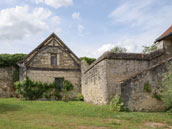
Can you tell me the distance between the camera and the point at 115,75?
1191 cm

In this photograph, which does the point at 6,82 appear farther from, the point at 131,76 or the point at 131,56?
the point at 131,76

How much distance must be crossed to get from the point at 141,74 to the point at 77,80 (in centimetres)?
1005

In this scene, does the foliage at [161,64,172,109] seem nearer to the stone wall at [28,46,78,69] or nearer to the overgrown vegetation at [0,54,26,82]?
the stone wall at [28,46,78,69]

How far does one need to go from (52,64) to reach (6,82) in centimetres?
580

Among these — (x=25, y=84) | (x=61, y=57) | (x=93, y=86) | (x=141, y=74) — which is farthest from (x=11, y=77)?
(x=141, y=74)

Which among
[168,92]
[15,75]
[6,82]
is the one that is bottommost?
[168,92]

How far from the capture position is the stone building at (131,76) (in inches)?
396

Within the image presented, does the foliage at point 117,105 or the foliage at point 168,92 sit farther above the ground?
the foliage at point 168,92

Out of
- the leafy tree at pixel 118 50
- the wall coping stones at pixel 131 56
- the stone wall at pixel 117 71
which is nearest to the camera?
the stone wall at pixel 117 71

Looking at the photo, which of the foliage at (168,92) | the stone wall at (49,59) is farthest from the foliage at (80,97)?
the foliage at (168,92)

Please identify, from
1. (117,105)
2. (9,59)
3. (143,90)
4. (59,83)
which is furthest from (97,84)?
(9,59)

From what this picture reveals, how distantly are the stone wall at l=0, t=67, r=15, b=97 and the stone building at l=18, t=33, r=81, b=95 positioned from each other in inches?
110

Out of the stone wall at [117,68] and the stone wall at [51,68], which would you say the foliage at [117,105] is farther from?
the stone wall at [51,68]

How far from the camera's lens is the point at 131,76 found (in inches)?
454
